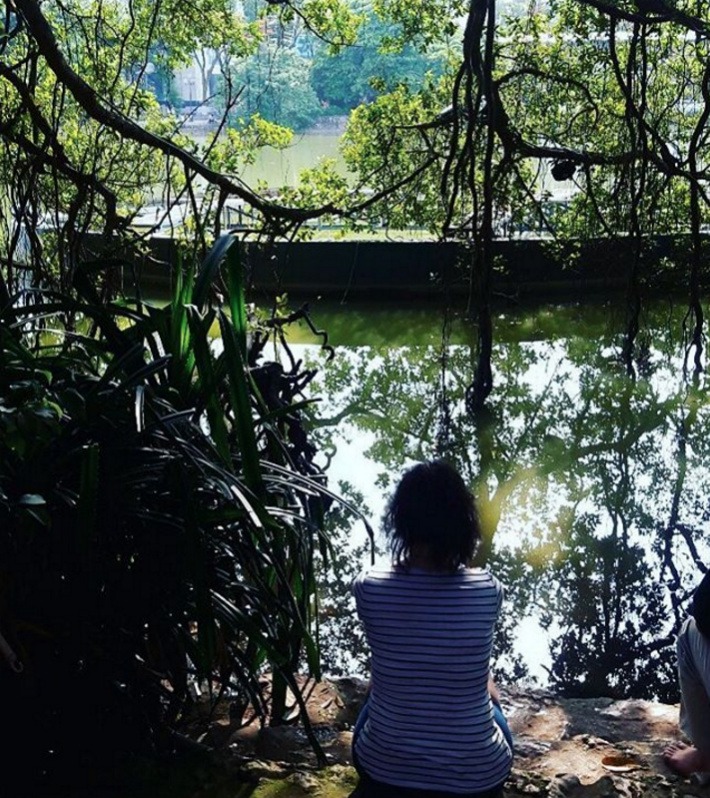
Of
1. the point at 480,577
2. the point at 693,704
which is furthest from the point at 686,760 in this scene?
the point at 480,577

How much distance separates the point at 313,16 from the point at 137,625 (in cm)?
476

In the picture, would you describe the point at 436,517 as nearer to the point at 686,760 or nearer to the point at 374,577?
the point at 374,577

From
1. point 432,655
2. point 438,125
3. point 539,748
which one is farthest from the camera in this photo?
point 438,125

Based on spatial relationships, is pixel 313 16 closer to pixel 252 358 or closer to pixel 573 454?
pixel 573 454

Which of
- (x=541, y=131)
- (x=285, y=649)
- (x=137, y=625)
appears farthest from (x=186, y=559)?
(x=541, y=131)

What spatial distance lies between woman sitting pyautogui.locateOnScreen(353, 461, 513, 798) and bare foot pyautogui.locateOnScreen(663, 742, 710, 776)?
20.5 inches

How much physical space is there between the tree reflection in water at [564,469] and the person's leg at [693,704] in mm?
1394

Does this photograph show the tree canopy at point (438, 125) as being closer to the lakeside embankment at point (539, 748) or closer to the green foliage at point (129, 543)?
the lakeside embankment at point (539, 748)

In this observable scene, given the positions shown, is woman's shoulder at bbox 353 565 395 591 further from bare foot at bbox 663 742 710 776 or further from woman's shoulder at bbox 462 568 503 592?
bare foot at bbox 663 742 710 776

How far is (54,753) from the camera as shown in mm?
1923

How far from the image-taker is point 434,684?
1.84 meters

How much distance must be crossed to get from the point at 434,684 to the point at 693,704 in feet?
2.10

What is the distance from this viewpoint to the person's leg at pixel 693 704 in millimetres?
2139

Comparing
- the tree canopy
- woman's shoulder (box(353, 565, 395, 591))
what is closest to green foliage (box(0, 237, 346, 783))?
woman's shoulder (box(353, 565, 395, 591))
